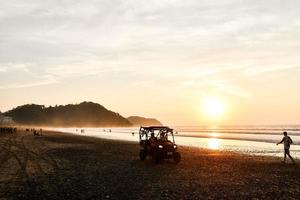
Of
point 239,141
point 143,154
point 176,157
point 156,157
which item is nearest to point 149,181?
point 156,157

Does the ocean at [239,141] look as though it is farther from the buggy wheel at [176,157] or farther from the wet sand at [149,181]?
the wet sand at [149,181]

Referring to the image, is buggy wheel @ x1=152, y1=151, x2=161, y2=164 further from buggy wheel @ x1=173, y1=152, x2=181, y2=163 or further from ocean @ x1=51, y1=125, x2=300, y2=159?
ocean @ x1=51, y1=125, x2=300, y2=159

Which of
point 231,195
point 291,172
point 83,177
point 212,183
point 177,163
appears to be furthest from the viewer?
point 177,163

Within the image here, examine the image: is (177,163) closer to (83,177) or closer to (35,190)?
(83,177)

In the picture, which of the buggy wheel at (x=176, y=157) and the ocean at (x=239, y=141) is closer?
the buggy wheel at (x=176, y=157)

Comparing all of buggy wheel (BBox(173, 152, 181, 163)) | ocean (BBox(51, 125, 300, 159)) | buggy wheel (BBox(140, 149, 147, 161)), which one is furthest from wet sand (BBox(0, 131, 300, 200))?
ocean (BBox(51, 125, 300, 159))

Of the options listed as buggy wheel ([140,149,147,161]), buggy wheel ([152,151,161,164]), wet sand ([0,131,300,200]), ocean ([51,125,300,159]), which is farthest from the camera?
ocean ([51,125,300,159])

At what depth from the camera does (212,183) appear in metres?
18.8

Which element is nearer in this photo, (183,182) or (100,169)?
(183,182)

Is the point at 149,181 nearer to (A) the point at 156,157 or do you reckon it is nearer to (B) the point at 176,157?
(A) the point at 156,157

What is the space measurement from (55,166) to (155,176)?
27.5ft

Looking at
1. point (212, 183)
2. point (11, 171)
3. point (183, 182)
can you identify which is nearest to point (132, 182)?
point (183, 182)

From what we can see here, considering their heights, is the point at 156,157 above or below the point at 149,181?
above

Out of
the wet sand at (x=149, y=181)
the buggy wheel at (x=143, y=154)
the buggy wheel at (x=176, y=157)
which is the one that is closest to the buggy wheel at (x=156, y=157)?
the wet sand at (x=149, y=181)
